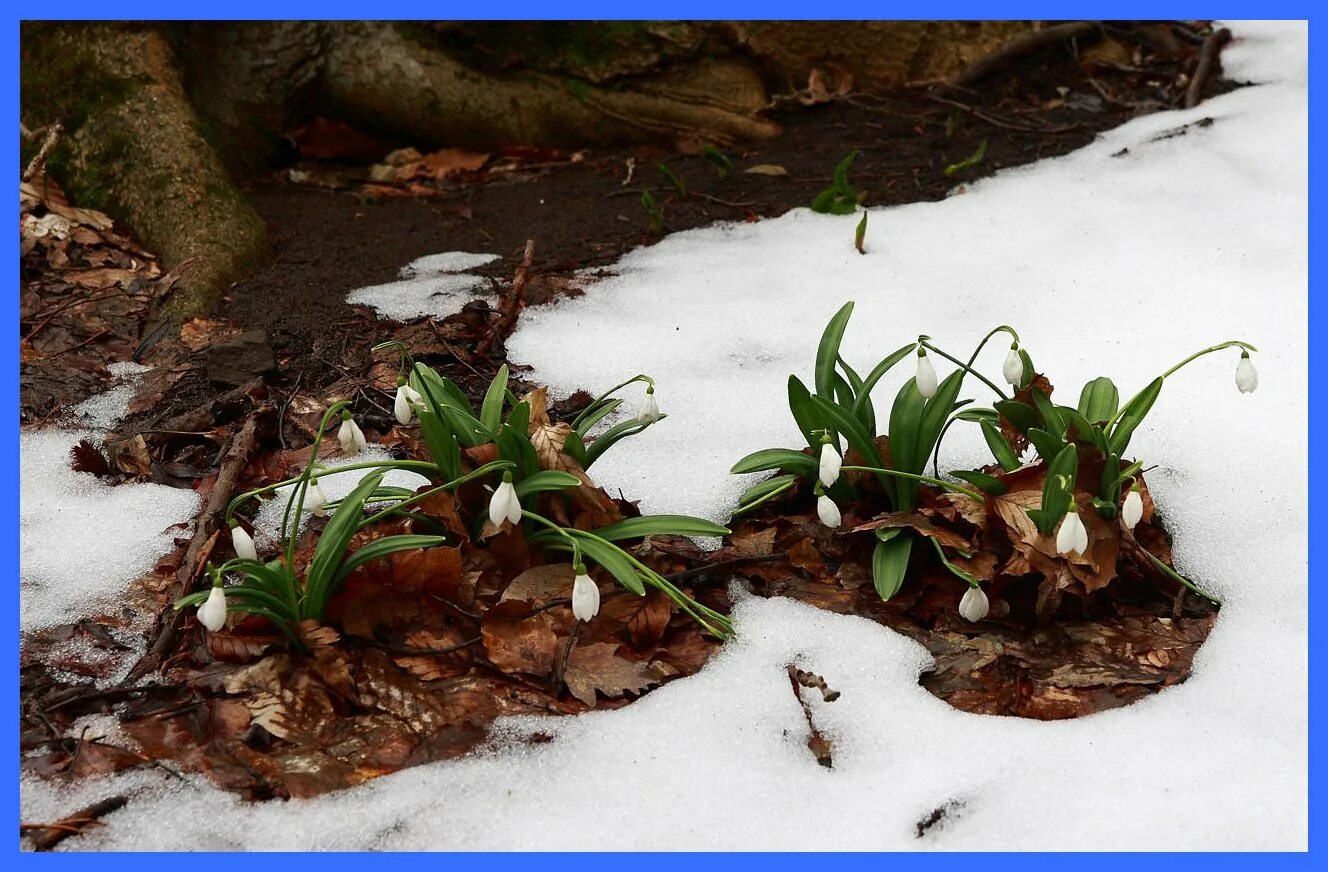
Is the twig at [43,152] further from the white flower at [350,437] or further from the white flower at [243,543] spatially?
the white flower at [243,543]

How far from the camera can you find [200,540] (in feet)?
8.20

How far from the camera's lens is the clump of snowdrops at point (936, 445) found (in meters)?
2.33

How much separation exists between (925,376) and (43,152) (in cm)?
339

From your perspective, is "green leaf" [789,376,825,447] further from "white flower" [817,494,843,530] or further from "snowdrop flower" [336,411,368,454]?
"snowdrop flower" [336,411,368,454]

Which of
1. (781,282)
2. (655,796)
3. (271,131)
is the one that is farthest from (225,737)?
(271,131)

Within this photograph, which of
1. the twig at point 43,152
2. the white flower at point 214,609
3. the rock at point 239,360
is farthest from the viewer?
the twig at point 43,152

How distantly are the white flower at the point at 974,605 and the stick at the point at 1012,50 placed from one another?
12.7 ft

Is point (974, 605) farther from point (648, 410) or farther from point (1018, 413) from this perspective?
point (648, 410)

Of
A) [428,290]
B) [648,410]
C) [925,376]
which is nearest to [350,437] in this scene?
[648,410]

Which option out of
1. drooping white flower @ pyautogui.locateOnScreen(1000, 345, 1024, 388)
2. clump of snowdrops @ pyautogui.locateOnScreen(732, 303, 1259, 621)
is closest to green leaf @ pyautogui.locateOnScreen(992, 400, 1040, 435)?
clump of snowdrops @ pyautogui.locateOnScreen(732, 303, 1259, 621)

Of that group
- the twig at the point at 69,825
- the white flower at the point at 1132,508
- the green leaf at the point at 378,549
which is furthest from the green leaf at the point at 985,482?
the twig at the point at 69,825

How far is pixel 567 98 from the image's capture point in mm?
5266

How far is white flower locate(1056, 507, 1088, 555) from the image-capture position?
6.79 ft

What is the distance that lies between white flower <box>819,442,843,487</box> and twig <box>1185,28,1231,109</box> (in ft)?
11.9
